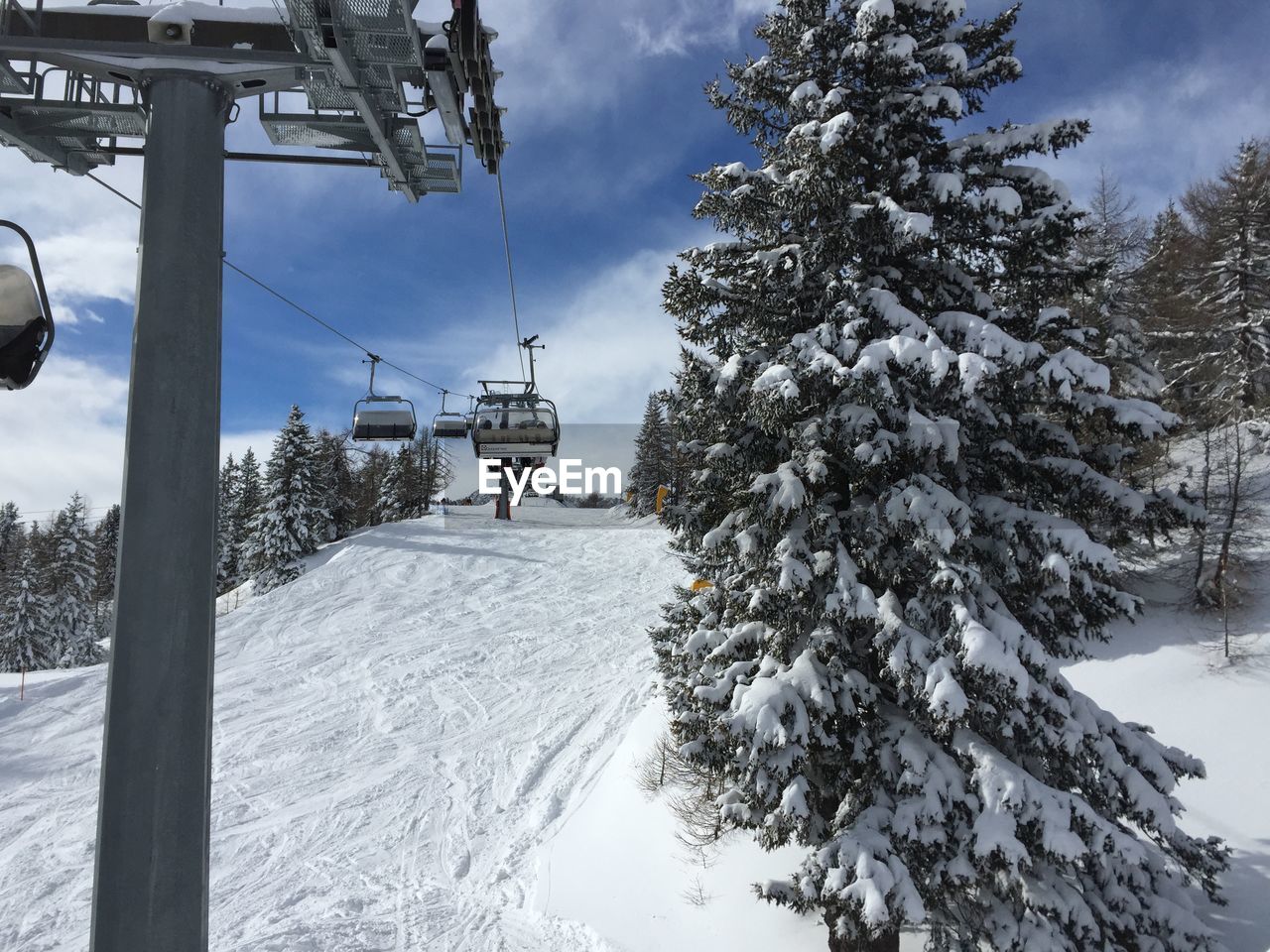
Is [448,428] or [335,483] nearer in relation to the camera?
[448,428]

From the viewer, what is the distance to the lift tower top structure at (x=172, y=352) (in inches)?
125

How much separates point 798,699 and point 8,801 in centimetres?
1512

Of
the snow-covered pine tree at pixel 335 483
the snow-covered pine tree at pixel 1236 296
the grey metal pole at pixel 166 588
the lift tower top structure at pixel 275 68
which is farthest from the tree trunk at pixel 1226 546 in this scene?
the snow-covered pine tree at pixel 335 483

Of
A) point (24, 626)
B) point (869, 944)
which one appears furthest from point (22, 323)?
point (24, 626)

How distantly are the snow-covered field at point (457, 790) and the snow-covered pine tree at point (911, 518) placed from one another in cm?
302

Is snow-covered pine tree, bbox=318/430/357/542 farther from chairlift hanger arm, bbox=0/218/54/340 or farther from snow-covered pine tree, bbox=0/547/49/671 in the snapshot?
chairlift hanger arm, bbox=0/218/54/340

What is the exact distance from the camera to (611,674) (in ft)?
70.8

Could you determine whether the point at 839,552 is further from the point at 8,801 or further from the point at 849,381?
the point at 8,801

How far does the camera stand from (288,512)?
3794cm

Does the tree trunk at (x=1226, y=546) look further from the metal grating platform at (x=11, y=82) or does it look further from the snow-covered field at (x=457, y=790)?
the metal grating platform at (x=11, y=82)

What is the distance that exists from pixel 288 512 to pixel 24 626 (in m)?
19.3

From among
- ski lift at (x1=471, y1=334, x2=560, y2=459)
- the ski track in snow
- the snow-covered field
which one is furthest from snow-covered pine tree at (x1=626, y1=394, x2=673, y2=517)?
ski lift at (x1=471, y1=334, x2=560, y2=459)

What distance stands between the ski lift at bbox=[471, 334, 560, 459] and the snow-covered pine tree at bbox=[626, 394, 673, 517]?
4217cm

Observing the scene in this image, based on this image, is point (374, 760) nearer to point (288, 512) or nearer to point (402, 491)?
point (288, 512)
